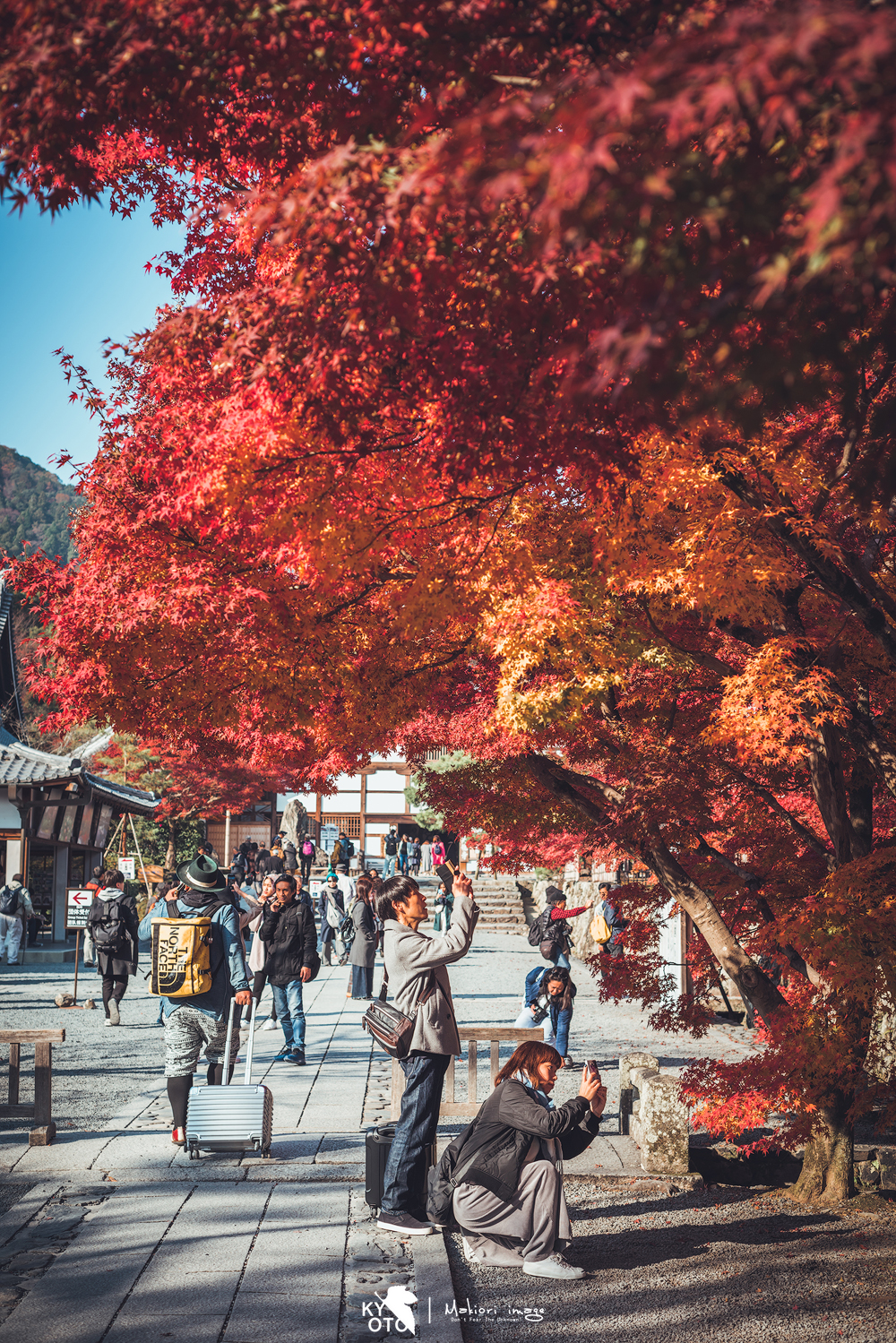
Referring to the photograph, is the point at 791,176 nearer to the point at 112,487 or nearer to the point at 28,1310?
the point at 112,487

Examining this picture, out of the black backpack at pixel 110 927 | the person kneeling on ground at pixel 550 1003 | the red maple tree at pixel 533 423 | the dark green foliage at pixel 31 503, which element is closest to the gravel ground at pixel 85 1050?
the black backpack at pixel 110 927

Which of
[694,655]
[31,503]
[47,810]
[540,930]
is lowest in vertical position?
[540,930]

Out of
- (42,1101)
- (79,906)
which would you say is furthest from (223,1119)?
(79,906)

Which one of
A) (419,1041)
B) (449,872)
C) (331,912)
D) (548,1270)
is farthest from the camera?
(331,912)

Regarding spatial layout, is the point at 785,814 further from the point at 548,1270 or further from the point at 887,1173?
the point at 548,1270

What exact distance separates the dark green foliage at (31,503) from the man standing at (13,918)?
58.9 meters

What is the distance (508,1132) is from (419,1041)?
0.67m

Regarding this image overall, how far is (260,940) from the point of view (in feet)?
31.2

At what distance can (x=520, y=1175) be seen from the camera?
191 inches

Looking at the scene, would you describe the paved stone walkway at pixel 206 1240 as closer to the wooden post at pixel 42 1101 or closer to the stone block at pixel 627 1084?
the wooden post at pixel 42 1101

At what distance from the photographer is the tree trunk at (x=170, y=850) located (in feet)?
99.4

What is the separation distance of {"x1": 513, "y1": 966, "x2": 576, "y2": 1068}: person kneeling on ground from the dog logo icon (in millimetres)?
5118

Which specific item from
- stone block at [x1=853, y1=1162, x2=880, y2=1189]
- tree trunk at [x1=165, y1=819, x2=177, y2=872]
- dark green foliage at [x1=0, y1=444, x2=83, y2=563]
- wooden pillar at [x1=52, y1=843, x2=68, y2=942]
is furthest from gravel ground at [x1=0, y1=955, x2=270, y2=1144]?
dark green foliage at [x1=0, y1=444, x2=83, y2=563]

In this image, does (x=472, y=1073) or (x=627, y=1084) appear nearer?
(x=472, y=1073)
